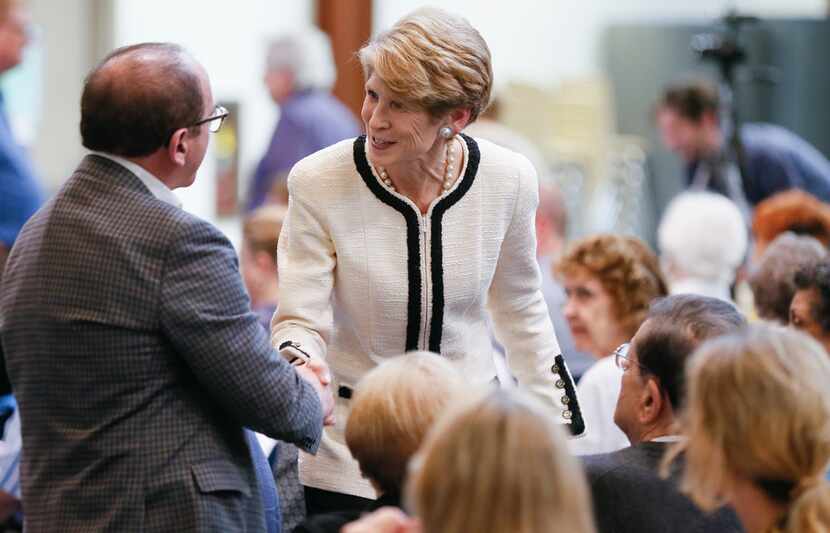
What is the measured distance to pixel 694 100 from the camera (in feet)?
21.8

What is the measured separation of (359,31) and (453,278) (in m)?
6.40

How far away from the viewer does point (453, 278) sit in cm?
255

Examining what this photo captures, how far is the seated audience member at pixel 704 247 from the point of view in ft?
14.1

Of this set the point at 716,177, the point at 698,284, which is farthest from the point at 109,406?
the point at 716,177

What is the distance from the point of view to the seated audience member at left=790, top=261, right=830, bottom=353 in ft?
10.0

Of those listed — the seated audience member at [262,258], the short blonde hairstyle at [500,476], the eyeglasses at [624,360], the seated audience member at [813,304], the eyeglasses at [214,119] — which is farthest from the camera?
the seated audience member at [262,258]

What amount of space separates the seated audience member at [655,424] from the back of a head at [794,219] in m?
1.95

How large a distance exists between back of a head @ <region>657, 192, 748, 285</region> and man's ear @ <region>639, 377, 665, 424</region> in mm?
1926

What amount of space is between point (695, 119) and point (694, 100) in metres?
0.09

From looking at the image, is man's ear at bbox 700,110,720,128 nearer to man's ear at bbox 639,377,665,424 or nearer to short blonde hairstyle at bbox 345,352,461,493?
man's ear at bbox 639,377,665,424

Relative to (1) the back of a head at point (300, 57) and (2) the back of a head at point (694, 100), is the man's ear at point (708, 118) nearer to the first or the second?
(2) the back of a head at point (694, 100)

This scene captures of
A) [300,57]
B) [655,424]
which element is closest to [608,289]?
[655,424]

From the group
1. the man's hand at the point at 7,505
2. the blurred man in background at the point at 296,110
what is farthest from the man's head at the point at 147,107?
the blurred man in background at the point at 296,110

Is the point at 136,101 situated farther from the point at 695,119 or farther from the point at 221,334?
the point at 695,119
